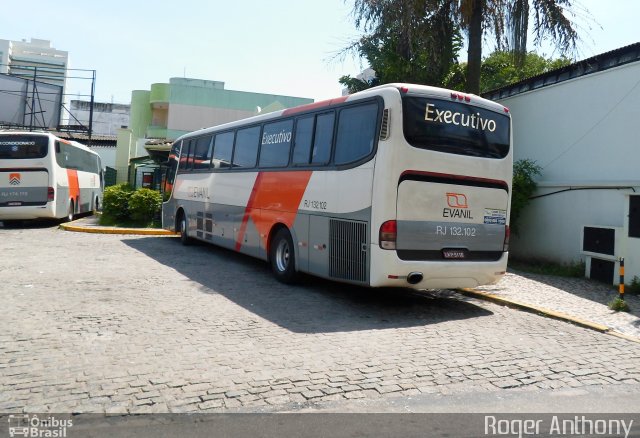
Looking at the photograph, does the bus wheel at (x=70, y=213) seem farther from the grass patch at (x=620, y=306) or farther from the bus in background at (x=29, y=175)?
the grass patch at (x=620, y=306)

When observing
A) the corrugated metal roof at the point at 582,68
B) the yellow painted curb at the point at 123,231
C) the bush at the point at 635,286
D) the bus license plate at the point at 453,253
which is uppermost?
the corrugated metal roof at the point at 582,68

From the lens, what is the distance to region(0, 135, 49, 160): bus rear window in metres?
18.0

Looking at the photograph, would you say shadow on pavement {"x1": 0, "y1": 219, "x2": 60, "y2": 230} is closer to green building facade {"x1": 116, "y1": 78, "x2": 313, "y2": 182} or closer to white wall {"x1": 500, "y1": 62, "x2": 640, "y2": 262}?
white wall {"x1": 500, "y1": 62, "x2": 640, "y2": 262}

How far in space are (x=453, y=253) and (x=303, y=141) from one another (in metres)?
3.42

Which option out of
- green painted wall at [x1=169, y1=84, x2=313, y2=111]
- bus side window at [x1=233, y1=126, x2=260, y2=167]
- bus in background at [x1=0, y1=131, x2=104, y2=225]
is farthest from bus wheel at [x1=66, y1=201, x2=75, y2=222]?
green painted wall at [x1=169, y1=84, x2=313, y2=111]

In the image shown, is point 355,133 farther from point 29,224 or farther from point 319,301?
point 29,224

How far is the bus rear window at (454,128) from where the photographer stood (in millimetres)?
7996

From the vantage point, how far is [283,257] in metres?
10.5

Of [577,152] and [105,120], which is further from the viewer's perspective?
[105,120]

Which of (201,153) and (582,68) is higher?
(582,68)

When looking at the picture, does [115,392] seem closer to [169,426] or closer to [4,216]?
[169,426]

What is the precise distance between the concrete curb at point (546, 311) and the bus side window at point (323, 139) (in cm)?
363

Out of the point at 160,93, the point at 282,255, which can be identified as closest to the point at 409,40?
the point at 282,255

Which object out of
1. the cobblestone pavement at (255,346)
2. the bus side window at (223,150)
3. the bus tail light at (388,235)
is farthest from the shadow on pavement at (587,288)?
the bus side window at (223,150)
